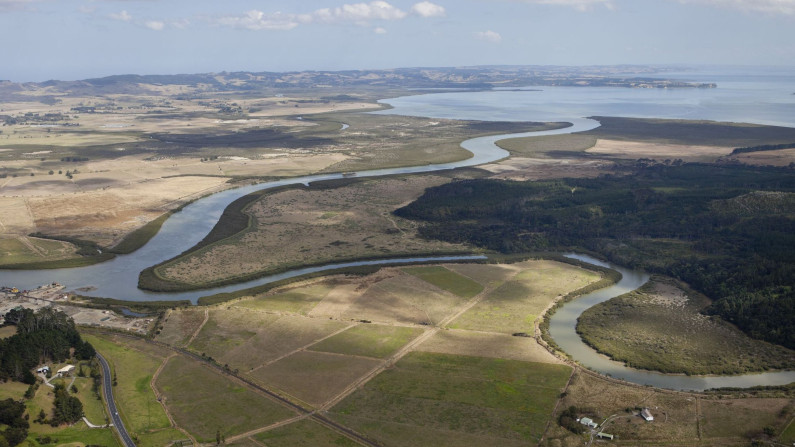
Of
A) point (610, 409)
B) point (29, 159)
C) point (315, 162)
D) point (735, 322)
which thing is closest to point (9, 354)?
point (610, 409)

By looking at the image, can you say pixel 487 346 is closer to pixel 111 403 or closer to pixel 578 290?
pixel 578 290

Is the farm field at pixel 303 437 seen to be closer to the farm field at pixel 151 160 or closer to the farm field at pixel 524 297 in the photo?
the farm field at pixel 524 297

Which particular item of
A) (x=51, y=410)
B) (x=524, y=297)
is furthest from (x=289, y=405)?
(x=524, y=297)

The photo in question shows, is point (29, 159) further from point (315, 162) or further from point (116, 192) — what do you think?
point (315, 162)

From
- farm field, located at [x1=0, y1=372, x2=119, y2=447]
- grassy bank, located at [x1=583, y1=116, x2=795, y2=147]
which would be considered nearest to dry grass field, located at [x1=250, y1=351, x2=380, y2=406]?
farm field, located at [x1=0, y1=372, x2=119, y2=447]

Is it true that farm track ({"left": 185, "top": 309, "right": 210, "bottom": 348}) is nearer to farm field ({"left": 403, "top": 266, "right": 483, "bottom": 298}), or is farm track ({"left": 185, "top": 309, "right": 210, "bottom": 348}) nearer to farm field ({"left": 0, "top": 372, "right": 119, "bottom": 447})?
farm field ({"left": 0, "top": 372, "right": 119, "bottom": 447})

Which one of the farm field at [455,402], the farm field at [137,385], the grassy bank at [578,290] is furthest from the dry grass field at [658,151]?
the farm field at [137,385]
